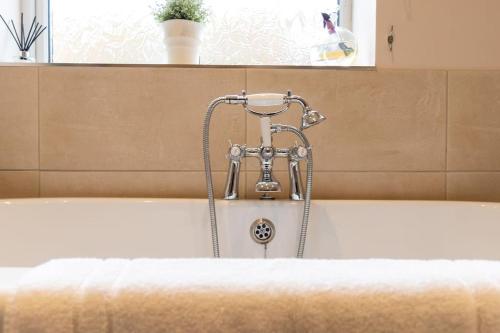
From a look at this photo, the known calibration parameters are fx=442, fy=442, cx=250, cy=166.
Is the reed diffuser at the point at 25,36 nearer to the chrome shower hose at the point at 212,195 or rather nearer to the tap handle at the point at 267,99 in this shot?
the chrome shower hose at the point at 212,195

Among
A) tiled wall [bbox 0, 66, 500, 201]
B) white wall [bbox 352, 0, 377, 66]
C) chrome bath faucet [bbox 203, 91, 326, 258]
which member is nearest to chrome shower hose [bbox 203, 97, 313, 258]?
chrome bath faucet [bbox 203, 91, 326, 258]

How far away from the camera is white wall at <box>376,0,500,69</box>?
1330 mm

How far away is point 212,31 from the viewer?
158cm

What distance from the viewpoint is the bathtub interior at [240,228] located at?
3.82 feet

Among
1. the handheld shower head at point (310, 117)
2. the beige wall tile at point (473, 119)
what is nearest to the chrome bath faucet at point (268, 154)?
the handheld shower head at point (310, 117)

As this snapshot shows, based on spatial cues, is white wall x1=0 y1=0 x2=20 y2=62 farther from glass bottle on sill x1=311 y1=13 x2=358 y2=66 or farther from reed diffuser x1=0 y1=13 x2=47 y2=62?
glass bottle on sill x1=311 y1=13 x2=358 y2=66

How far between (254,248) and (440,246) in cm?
49

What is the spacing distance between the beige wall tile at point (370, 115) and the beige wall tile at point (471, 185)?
61 mm

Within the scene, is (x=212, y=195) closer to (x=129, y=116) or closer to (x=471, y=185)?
(x=129, y=116)

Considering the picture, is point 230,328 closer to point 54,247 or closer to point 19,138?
point 54,247

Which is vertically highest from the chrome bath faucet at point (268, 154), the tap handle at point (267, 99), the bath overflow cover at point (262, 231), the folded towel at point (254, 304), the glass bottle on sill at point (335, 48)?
the glass bottle on sill at point (335, 48)

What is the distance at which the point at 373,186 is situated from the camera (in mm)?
1320

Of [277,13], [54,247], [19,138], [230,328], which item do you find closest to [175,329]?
[230,328]

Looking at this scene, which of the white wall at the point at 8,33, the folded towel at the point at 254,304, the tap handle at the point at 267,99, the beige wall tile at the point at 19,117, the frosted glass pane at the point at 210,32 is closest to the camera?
the folded towel at the point at 254,304
